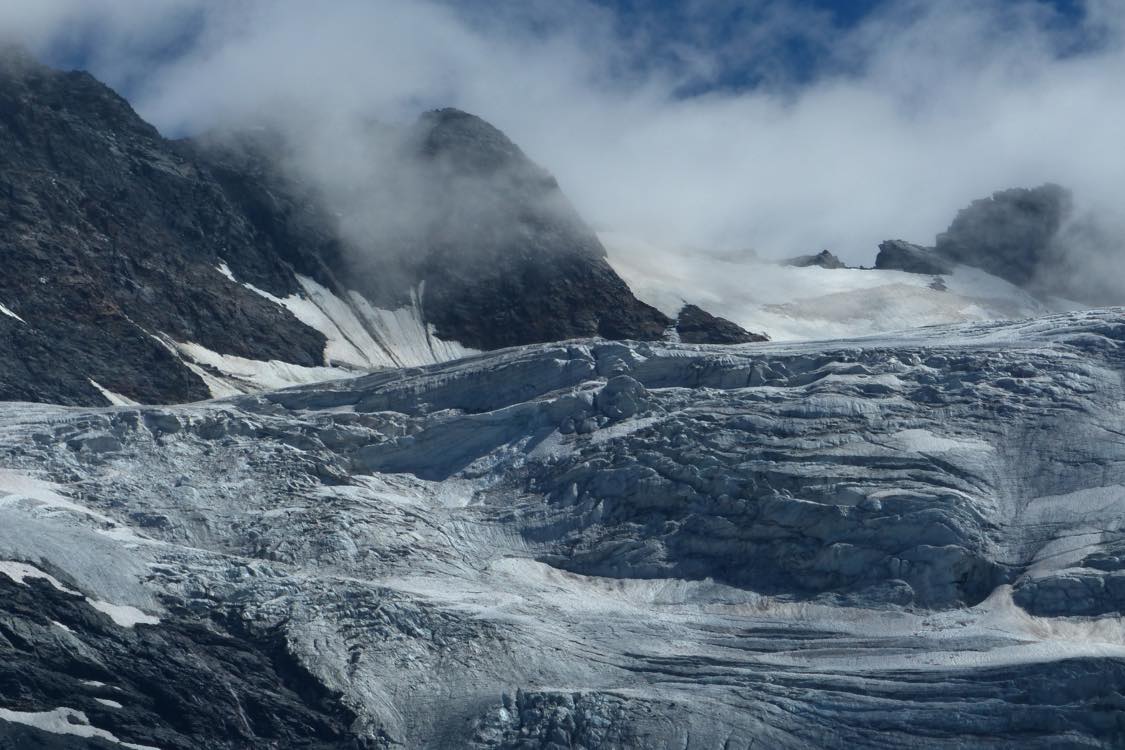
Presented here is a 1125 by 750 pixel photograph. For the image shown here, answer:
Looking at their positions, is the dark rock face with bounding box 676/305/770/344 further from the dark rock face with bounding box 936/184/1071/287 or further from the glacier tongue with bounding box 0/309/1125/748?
the glacier tongue with bounding box 0/309/1125/748

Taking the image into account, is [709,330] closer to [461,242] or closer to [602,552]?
[461,242]

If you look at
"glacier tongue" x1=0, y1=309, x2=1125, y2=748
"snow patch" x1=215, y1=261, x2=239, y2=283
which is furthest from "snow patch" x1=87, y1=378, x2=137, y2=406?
"snow patch" x1=215, y1=261, x2=239, y2=283

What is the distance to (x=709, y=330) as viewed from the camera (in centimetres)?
14512

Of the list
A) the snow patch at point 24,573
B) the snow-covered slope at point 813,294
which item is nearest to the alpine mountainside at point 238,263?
the snow-covered slope at point 813,294

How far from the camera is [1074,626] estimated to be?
73.1m

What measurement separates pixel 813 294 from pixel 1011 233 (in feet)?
72.0

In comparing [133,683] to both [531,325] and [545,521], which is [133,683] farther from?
[531,325]

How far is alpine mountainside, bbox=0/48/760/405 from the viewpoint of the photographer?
12088 cm

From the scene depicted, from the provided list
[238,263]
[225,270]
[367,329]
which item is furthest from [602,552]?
[238,263]

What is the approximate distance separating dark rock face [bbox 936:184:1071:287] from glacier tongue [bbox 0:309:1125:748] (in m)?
73.0

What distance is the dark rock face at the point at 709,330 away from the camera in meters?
143

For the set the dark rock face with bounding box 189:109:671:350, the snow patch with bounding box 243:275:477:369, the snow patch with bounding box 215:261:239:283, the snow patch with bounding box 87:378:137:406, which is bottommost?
the snow patch with bounding box 87:378:137:406

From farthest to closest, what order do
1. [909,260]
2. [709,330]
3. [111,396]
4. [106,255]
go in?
1. [909,260]
2. [709,330]
3. [106,255]
4. [111,396]

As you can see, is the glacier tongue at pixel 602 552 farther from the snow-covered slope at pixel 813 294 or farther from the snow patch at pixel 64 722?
the snow-covered slope at pixel 813 294
